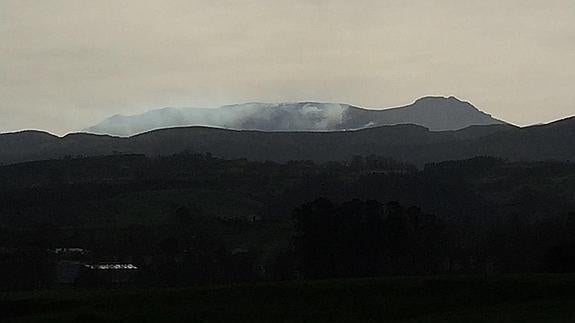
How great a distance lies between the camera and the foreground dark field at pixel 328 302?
61.8 m

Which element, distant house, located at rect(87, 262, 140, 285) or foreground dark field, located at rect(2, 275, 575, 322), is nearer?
foreground dark field, located at rect(2, 275, 575, 322)

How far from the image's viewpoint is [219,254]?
438 ft

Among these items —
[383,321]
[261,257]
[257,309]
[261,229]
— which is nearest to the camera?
[383,321]

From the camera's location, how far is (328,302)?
68.8 m

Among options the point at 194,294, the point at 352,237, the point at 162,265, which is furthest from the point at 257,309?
the point at 162,265

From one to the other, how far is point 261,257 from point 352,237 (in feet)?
121

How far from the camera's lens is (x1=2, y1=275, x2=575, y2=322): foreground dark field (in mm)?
61781

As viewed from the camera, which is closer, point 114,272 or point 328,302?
point 328,302

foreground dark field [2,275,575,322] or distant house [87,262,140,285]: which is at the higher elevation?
foreground dark field [2,275,575,322]

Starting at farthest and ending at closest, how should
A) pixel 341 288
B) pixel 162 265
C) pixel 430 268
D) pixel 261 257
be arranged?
1. pixel 261 257
2. pixel 162 265
3. pixel 430 268
4. pixel 341 288

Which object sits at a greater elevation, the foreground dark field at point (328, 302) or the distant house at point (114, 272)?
the foreground dark field at point (328, 302)

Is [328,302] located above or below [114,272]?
above

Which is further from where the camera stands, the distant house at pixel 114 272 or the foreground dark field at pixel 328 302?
the distant house at pixel 114 272

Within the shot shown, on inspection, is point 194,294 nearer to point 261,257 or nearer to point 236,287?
point 236,287
